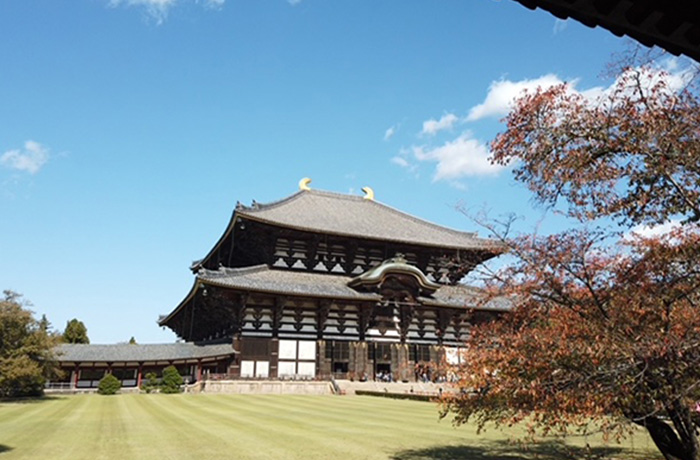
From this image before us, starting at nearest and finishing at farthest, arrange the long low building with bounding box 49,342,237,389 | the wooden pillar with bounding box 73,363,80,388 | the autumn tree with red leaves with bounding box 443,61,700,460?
the autumn tree with red leaves with bounding box 443,61,700,460 < the long low building with bounding box 49,342,237,389 < the wooden pillar with bounding box 73,363,80,388

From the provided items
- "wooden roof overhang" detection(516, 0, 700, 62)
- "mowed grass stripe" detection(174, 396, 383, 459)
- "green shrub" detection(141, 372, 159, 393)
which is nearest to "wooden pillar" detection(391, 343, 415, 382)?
"mowed grass stripe" detection(174, 396, 383, 459)

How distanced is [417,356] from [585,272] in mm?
28959

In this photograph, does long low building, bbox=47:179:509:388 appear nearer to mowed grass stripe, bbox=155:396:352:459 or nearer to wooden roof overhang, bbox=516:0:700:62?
mowed grass stripe, bbox=155:396:352:459

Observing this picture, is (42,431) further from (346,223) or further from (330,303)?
(346,223)

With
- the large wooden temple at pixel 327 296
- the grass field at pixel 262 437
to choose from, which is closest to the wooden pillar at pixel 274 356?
the large wooden temple at pixel 327 296

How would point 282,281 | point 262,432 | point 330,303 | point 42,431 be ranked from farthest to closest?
point 330,303, point 282,281, point 42,431, point 262,432

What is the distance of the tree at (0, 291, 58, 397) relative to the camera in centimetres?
2488

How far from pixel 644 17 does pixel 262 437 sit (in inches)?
467

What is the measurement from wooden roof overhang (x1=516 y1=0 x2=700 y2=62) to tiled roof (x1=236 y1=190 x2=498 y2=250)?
30.9m

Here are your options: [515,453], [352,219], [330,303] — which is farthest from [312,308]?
[515,453]

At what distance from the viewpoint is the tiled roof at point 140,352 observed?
32.6 metres

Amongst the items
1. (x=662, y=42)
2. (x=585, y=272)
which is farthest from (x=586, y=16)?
(x=585, y=272)

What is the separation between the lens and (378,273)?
3519 centimetres

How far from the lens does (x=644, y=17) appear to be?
4.33 meters
